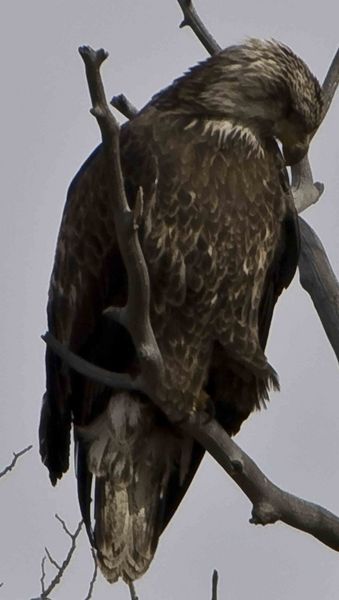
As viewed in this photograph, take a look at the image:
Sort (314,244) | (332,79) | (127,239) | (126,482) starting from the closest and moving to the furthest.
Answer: (127,239) < (126,482) < (314,244) < (332,79)

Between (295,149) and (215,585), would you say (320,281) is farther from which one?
(215,585)

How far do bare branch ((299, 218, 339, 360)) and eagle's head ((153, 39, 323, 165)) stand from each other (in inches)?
16.6

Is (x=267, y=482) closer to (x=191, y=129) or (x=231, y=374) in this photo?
(x=231, y=374)

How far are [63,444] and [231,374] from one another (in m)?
0.65

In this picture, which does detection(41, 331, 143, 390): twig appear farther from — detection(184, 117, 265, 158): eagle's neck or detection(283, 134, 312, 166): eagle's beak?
detection(283, 134, 312, 166): eagle's beak

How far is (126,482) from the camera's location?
5562 millimetres

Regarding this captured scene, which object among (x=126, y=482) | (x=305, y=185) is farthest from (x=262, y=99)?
(x=126, y=482)

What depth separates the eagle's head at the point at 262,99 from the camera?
5.43m

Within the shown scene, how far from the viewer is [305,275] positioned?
573cm

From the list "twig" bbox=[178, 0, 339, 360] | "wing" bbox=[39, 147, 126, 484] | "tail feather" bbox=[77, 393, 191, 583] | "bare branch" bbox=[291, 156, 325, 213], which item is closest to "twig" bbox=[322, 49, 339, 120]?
"twig" bbox=[178, 0, 339, 360]

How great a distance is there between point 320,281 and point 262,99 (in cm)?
70

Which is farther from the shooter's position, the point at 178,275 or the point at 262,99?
the point at 262,99

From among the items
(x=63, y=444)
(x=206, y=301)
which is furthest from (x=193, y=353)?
(x=63, y=444)

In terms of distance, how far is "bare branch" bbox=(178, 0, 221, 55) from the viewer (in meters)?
6.04
